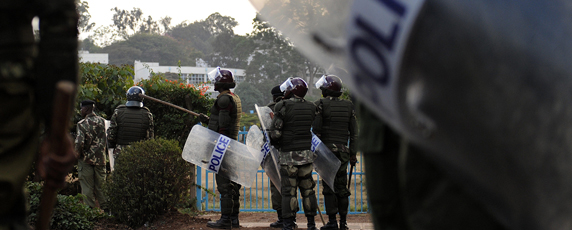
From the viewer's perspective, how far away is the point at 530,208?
74 centimetres

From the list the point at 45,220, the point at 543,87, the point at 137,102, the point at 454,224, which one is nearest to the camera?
the point at 543,87

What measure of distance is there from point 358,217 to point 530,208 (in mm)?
8588

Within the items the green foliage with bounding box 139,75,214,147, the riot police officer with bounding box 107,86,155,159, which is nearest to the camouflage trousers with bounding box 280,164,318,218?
the riot police officer with bounding box 107,86,155,159

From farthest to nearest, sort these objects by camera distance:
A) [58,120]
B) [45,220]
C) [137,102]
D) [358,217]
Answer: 1. [358,217]
2. [137,102]
3. [45,220]
4. [58,120]

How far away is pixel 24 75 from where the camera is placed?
1521mm

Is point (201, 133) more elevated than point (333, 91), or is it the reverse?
point (333, 91)

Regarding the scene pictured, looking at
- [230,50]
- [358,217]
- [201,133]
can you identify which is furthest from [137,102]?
[230,50]

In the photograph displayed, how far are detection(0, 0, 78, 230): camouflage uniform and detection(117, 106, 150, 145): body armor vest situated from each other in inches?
262

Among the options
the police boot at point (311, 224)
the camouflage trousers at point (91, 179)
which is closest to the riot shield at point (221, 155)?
the police boot at point (311, 224)

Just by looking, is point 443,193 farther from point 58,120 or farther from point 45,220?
point 45,220

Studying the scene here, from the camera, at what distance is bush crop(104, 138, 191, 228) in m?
6.55

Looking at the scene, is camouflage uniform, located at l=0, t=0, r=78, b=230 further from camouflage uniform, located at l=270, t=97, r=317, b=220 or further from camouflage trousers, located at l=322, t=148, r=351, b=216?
camouflage trousers, located at l=322, t=148, r=351, b=216

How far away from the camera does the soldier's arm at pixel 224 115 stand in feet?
23.2

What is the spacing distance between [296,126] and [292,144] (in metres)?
0.23
